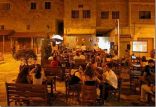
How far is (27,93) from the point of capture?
32.6 ft

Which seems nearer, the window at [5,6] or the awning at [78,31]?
the awning at [78,31]

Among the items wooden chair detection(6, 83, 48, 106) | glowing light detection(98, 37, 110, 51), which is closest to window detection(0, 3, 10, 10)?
glowing light detection(98, 37, 110, 51)

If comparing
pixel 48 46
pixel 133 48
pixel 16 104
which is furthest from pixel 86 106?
pixel 133 48

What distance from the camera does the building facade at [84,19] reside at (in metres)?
44.0

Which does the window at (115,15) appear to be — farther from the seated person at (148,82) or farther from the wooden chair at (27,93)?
the wooden chair at (27,93)

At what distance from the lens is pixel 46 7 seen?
4806 centimetres

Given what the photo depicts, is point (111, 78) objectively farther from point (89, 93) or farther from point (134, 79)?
point (134, 79)

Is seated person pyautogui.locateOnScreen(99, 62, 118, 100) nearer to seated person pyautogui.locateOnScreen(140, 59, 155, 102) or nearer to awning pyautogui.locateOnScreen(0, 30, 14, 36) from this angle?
seated person pyautogui.locateOnScreen(140, 59, 155, 102)

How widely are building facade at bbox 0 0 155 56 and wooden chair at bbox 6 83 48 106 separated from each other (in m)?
31.5

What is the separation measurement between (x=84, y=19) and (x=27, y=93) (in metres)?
36.6

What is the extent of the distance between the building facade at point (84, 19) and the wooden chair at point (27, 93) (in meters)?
31.5

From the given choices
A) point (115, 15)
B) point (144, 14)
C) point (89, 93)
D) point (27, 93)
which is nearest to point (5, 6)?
point (115, 15)

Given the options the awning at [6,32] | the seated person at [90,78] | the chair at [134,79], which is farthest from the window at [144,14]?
the seated person at [90,78]

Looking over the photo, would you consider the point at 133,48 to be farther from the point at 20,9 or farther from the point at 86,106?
the point at 86,106
